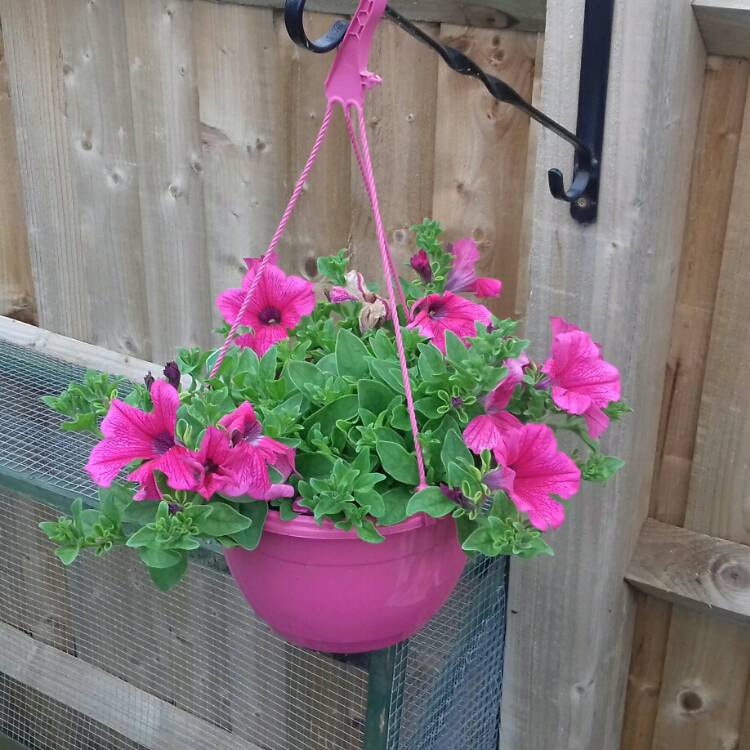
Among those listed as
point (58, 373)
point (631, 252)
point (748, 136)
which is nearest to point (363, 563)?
point (631, 252)

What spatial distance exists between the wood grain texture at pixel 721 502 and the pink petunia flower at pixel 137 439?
728mm

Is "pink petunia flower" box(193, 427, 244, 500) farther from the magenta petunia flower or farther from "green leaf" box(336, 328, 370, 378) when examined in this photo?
the magenta petunia flower

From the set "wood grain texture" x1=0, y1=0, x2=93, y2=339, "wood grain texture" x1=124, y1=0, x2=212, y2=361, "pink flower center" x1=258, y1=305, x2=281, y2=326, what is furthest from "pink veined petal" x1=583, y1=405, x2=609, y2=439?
"wood grain texture" x1=0, y1=0, x2=93, y2=339

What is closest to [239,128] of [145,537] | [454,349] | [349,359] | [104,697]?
[349,359]

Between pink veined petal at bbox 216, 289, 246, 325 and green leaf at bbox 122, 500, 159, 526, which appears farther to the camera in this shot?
pink veined petal at bbox 216, 289, 246, 325

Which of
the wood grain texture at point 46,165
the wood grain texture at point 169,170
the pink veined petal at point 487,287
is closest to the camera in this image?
the pink veined petal at point 487,287

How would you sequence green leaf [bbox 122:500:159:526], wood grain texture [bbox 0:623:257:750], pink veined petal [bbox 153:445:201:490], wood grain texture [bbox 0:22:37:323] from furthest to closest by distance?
wood grain texture [bbox 0:623:257:750]
wood grain texture [bbox 0:22:37:323]
green leaf [bbox 122:500:159:526]
pink veined petal [bbox 153:445:201:490]

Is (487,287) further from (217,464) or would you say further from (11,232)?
(11,232)

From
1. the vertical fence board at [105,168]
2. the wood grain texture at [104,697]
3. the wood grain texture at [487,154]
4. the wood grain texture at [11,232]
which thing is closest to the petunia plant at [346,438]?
the wood grain texture at [487,154]

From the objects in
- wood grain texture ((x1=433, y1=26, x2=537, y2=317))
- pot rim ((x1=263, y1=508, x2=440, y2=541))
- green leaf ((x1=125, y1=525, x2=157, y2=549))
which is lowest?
pot rim ((x1=263, y1=508, x2=440, y2=541))

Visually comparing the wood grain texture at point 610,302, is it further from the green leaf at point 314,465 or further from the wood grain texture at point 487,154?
the green leaf at point 314,465

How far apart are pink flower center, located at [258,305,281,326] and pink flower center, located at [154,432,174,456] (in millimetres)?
248

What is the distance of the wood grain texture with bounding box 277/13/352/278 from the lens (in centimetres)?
148

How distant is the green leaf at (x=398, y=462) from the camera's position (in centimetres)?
95
